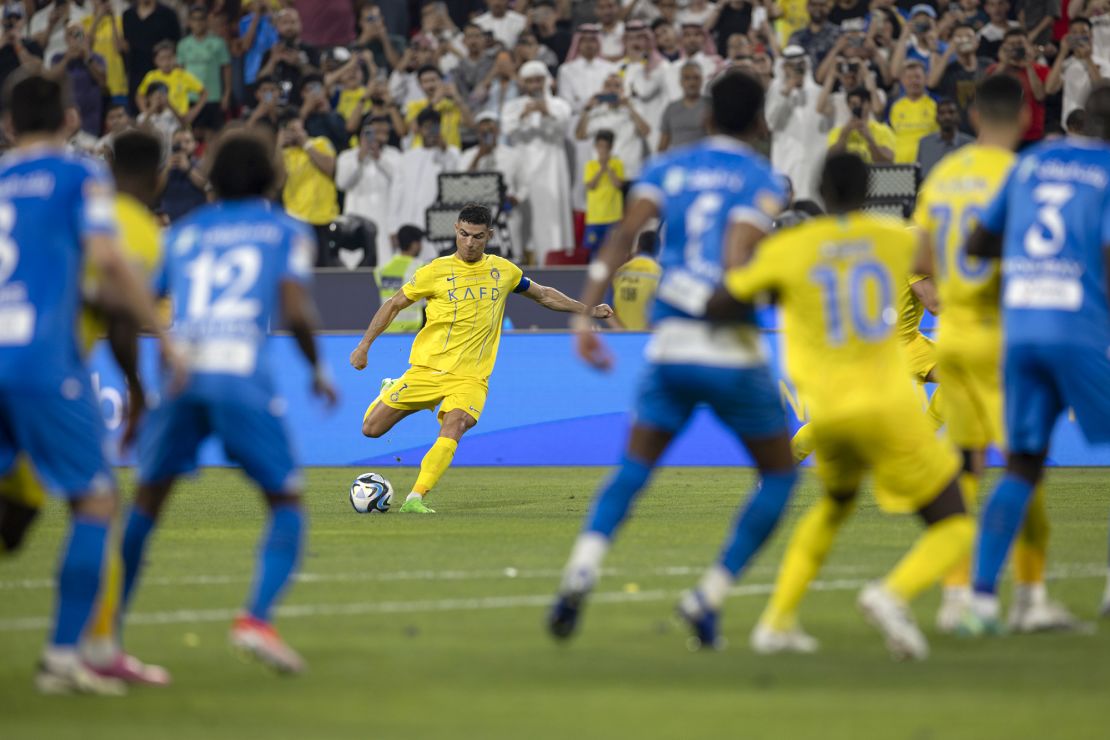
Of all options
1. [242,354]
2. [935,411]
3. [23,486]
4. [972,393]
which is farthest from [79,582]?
[935,411]

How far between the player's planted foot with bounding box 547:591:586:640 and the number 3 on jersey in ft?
4.78

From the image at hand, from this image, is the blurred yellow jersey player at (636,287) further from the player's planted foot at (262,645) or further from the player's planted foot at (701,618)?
the player's planted foot at (262,645)

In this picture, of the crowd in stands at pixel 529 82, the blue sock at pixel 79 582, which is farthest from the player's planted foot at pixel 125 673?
the crowd in stands at pixel 529 82

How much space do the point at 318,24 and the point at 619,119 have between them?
5310mm

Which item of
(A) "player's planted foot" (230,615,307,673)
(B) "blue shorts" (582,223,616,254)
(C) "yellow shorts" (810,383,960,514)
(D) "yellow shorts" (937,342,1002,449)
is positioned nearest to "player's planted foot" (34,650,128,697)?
(A) "player's planted foot" (230,615,307,673)

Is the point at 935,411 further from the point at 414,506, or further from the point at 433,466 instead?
the point at 414,506

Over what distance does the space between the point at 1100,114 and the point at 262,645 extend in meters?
4.51

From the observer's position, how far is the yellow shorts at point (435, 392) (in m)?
15.0

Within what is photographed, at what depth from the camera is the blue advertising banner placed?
18891 mm

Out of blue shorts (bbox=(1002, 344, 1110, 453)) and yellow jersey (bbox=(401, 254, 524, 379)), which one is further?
yellow jersey (bbox=(401, 254, 524, 379))

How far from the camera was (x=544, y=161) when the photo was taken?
75.7 ft

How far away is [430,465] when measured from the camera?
47.3 feet

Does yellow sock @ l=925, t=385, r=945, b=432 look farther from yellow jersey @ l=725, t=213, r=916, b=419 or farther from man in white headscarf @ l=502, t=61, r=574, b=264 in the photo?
man in white headscarf @ l=502, t=61, r=574, b=264

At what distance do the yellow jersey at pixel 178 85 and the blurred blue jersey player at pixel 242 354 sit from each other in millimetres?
18712
